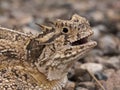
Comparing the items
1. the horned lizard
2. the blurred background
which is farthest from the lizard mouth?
the blurred background

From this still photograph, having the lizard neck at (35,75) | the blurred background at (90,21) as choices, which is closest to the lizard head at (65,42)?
the lizard neck at (35,75)

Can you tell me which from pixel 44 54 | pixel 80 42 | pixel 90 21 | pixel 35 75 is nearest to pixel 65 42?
pixel 80 42

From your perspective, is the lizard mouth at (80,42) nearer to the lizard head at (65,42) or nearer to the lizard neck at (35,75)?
the lizard head at (65,42)

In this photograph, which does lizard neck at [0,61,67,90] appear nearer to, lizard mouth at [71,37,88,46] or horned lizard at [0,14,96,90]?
horned lizard at [0,14,96,90]

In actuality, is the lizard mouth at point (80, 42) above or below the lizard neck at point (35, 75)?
above

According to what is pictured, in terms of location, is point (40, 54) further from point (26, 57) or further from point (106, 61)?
point (106, 61)
